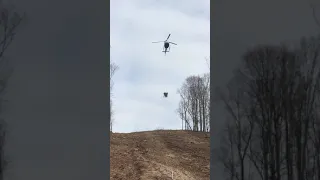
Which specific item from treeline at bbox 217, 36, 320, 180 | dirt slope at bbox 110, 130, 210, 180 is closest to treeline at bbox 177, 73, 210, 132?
dirt slope at bbox 110, 130, 210, 180

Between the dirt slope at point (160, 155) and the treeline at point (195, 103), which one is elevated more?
the treeline at point (195, 103)

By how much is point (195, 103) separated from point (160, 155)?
3.19 ft

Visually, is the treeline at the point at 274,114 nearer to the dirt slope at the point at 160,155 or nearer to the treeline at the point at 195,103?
the treeline at the point at 195,103

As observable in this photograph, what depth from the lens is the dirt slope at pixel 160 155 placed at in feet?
19.7

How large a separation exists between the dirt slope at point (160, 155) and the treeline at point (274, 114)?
1809 millimetres

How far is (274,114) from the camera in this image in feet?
14.3

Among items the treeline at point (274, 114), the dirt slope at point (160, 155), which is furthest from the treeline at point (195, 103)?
the treeline at point (274, 114)

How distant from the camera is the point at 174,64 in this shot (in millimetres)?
5383

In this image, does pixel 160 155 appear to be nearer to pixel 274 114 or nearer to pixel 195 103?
pixel 195 103

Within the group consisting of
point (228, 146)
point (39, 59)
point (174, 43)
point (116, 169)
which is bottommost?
point (116, 169)

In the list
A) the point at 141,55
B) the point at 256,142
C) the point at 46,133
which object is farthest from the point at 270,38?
the point at 46,133

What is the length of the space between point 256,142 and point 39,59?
92.2 inches

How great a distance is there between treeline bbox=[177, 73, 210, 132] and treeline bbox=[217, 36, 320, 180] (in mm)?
1363

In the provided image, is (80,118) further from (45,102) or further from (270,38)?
(270,38)
